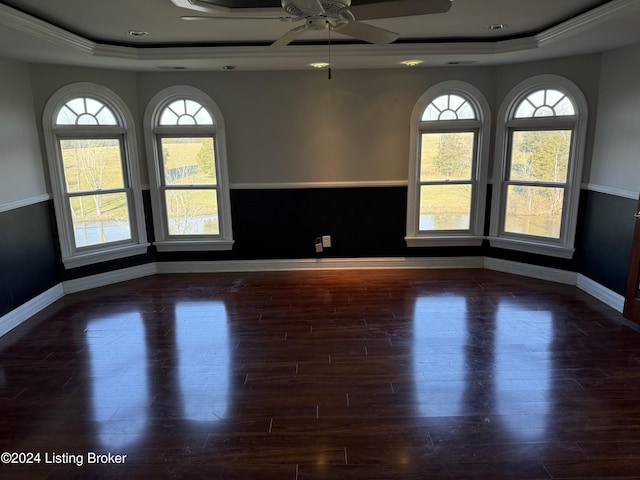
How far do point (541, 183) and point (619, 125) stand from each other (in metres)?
0.95

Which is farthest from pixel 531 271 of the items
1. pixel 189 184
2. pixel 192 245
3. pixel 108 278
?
pixel 108 278

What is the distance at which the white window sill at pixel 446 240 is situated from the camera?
5316mm

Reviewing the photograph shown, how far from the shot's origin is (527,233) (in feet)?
16.6

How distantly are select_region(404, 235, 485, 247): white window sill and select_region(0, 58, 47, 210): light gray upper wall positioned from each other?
4085 millimetres

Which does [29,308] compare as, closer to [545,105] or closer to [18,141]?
[18,141]

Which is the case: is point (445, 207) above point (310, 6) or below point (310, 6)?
below

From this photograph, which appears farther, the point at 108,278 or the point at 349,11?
the point at 108,278

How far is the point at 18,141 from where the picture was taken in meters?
4.10

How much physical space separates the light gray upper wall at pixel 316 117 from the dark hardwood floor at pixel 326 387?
61.2 inches

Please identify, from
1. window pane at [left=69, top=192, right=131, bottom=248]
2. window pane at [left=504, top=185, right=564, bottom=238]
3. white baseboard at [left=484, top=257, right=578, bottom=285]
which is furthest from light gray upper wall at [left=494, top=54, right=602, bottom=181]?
window pane at [left=69, top=192, right=131, bottom=248]

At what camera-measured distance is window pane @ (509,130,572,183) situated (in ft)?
15.3

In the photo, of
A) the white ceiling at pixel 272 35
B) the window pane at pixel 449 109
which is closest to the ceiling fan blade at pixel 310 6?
the white ceiling at pixel 272 35

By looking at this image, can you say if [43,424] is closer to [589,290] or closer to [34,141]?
[34,141]

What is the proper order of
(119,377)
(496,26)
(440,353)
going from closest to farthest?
(119,377)
(440,353)
(496,26)
